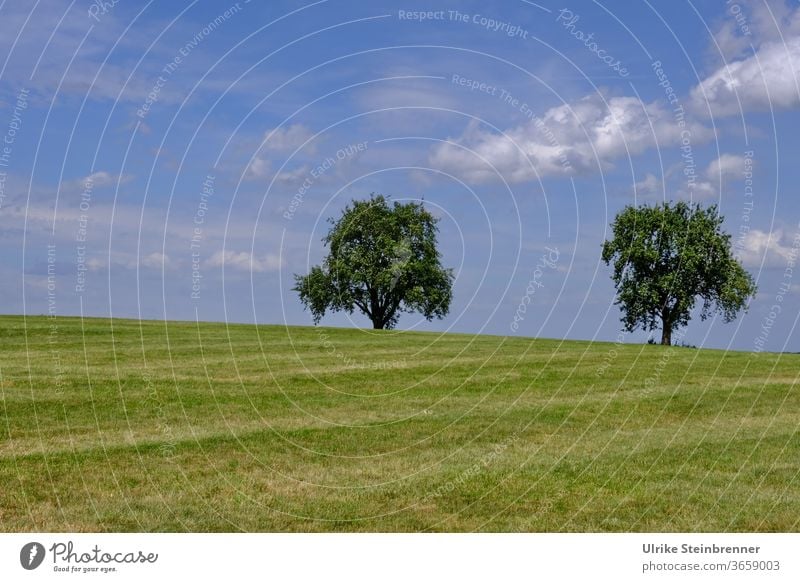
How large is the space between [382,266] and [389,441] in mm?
49624

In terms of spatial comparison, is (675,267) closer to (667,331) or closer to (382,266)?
(667,331)

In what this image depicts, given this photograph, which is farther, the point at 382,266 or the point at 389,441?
the point at 382,266

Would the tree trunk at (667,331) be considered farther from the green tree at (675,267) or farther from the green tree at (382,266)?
the green tree at (382,266)

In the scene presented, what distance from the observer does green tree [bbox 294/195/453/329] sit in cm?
7206

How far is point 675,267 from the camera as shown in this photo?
65.3 m

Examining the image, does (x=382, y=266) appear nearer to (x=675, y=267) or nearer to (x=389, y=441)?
(x=675, y=267)

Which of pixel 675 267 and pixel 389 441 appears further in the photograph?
pixel 675 267

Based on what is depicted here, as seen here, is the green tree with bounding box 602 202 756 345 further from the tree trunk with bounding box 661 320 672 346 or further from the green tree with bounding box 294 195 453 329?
the green tree with bounding box 294 195 453 329

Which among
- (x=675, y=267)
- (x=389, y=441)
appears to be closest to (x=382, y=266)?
(x=675, y=267)

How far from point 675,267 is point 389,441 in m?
47.5

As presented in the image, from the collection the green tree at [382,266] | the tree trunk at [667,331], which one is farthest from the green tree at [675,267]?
the green tree at [382,266]

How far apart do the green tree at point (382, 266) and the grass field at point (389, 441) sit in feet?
98.3

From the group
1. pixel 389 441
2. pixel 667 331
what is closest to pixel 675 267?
pixel 667 331
